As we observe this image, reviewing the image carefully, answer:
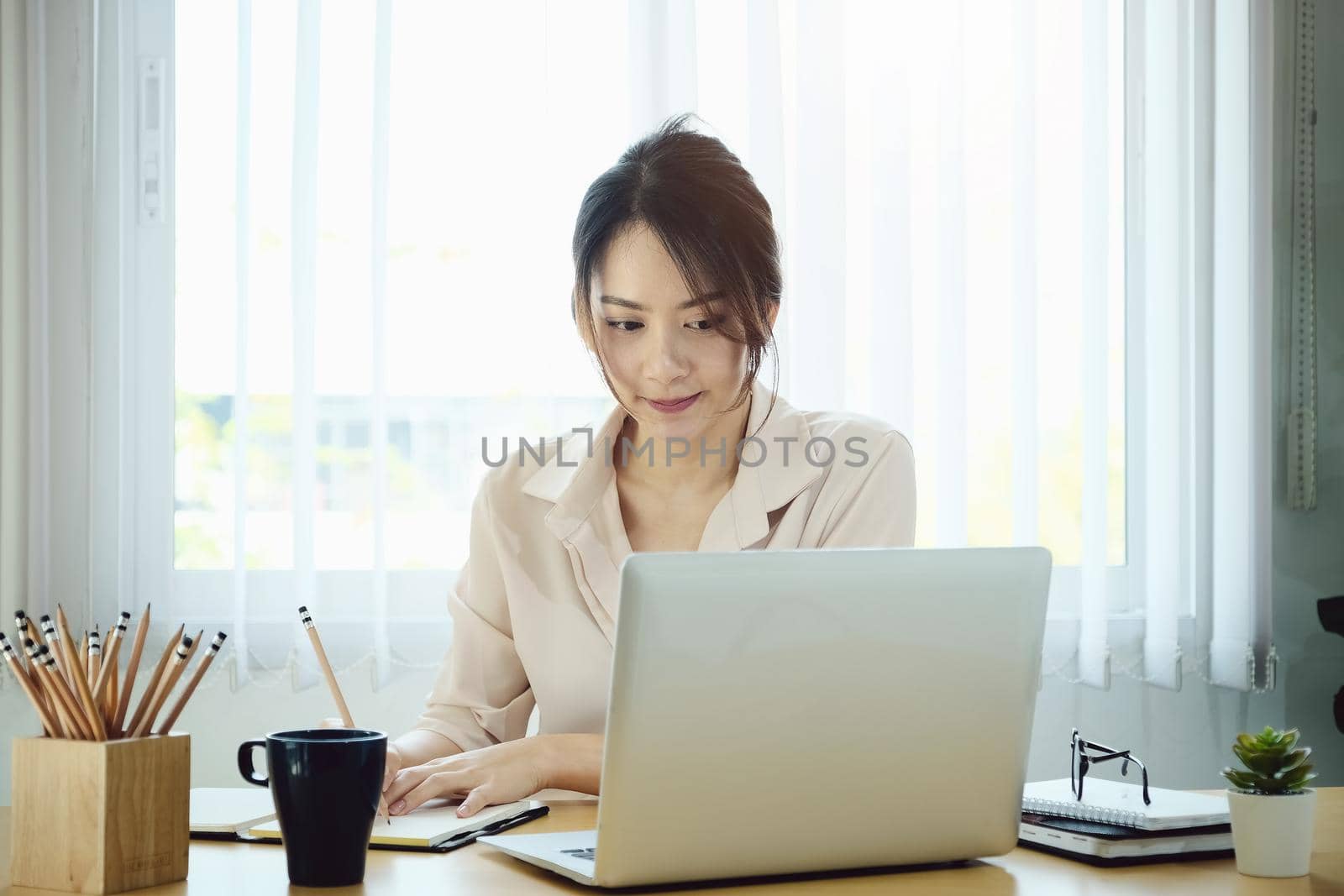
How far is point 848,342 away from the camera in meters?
2.38

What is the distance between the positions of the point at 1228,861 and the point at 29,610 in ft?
6.78

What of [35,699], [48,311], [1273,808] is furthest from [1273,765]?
[48,311]

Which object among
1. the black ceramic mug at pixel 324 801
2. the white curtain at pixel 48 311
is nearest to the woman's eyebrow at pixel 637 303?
the black ceramic mug at pixel 324 801

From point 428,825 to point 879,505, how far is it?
29.2 inches

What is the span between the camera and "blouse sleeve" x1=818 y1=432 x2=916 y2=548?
1521mm

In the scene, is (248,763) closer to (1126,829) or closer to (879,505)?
(1126,829)

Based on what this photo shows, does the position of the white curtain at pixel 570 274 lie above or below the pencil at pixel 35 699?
above

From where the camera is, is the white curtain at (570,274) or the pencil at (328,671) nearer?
the pencil at (328,671)

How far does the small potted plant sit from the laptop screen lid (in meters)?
0.16

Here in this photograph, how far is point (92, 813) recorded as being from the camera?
791 mm

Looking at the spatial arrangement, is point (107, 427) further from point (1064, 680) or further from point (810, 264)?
point (1064, 680)

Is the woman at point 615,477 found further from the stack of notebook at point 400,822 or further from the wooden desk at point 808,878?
the wooden desk at point 808,878

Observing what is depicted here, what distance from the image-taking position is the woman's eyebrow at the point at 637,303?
1.50 m

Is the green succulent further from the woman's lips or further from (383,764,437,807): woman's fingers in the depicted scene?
the woman's lips
